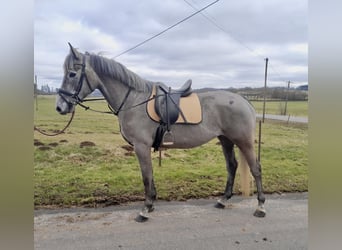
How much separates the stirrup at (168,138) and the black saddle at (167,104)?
11 cm

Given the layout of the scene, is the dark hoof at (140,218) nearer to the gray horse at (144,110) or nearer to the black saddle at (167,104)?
the gray horse at (144,110)

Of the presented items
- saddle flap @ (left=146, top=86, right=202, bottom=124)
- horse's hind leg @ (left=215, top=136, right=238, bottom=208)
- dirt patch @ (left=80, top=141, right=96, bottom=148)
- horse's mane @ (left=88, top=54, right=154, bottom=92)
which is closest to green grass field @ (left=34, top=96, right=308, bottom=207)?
dirt patch @ (left=80, top=141, right=96, bottom=148)

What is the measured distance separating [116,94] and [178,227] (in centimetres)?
170

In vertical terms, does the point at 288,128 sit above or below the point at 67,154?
above

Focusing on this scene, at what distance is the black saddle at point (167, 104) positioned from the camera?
3.09 metres

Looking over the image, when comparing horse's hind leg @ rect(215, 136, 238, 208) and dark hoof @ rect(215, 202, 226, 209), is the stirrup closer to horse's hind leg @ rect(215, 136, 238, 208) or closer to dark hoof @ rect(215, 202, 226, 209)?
horse's hind leg @ rect(215, 136, 238, 208)

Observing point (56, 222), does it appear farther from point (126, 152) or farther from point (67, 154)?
point (126, 152)

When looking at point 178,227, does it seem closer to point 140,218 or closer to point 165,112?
point 140,218

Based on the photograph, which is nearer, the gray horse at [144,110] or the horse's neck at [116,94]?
the gray horse at [144,110]

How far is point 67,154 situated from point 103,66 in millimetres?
2777

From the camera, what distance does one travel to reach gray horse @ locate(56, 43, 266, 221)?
110 inches

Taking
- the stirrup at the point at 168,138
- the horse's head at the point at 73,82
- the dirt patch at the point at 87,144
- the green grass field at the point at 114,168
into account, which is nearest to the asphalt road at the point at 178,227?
the green grass field at the point at 114,168

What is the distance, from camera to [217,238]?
2.60 m
